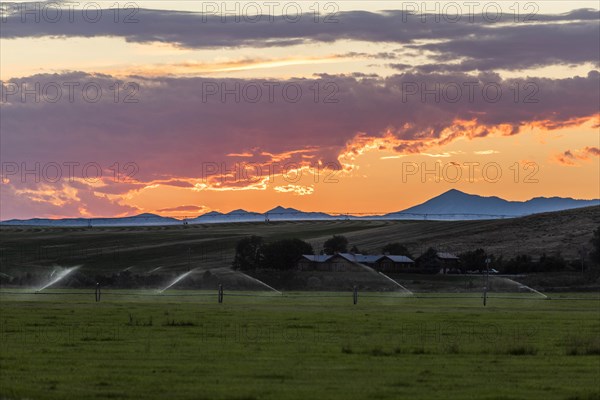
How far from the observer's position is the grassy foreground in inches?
981

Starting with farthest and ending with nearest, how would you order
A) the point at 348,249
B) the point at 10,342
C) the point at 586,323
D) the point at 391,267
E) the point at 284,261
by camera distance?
the point at 348,249 → the point at 391,267 → the point at 284,261 → the point at 586,323 → the point at 10,342

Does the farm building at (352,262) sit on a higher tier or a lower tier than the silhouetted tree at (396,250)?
lower

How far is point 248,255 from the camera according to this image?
522ft

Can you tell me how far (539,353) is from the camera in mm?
33594

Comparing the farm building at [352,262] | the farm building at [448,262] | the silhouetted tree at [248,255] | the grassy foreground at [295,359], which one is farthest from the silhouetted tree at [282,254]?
the grassy foreground at [295,359]

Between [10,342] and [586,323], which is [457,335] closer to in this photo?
[586,323]

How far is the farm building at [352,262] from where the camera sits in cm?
15500

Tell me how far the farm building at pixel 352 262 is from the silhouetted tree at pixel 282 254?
104cm

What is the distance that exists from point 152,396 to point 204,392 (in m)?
1.19

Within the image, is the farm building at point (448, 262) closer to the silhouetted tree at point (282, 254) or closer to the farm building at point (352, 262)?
the farm building at point (352, 262)

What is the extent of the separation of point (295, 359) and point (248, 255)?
421ft

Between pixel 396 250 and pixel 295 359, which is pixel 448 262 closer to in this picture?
pixel 396 250

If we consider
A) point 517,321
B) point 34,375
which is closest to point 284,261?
point 517,321

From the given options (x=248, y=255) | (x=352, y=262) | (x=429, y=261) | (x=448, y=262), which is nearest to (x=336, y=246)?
(x=352, y=262)
